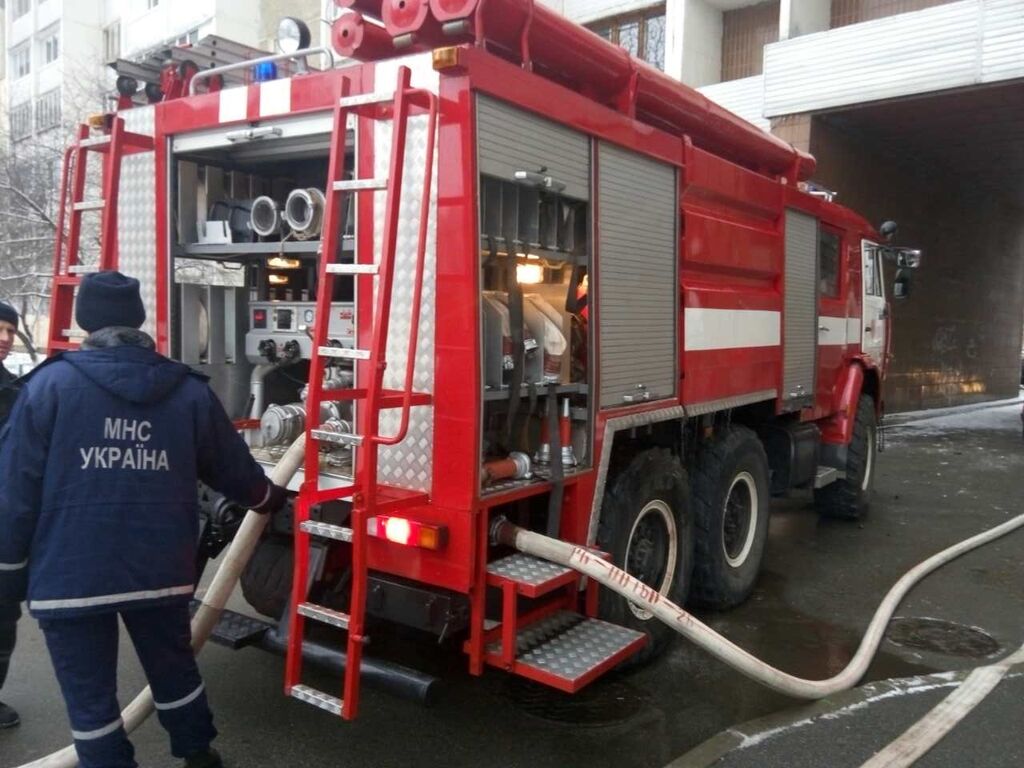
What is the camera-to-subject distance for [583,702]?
4070mm

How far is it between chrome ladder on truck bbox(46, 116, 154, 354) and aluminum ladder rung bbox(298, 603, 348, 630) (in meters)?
1.98

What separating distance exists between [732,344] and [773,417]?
1.24 m

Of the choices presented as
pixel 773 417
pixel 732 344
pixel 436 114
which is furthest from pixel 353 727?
pixel 773 417

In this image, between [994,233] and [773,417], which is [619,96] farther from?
[994,233]

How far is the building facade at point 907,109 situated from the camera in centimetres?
1137

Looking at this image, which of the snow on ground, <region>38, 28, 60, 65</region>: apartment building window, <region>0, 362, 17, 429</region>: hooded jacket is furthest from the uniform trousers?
<region>38, 28, 60, 65</region>: apartment building window

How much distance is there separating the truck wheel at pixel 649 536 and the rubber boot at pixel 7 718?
2567mm

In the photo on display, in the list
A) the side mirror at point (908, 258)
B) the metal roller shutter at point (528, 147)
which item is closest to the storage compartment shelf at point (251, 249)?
the metal roller shutter at point (528, 147)

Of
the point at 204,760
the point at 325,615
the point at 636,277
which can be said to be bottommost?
the point at 204,760

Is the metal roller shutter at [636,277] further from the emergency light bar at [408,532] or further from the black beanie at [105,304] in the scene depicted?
the black beanie at [105,304]

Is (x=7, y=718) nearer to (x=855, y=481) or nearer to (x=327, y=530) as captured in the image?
(x=327, y=530)

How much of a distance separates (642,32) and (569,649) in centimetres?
1397

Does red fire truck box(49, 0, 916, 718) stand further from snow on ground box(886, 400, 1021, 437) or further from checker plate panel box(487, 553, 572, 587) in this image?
snow on ground box(886, 400, 1021, 437)

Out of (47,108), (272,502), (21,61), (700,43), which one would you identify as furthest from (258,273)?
(21,61)
